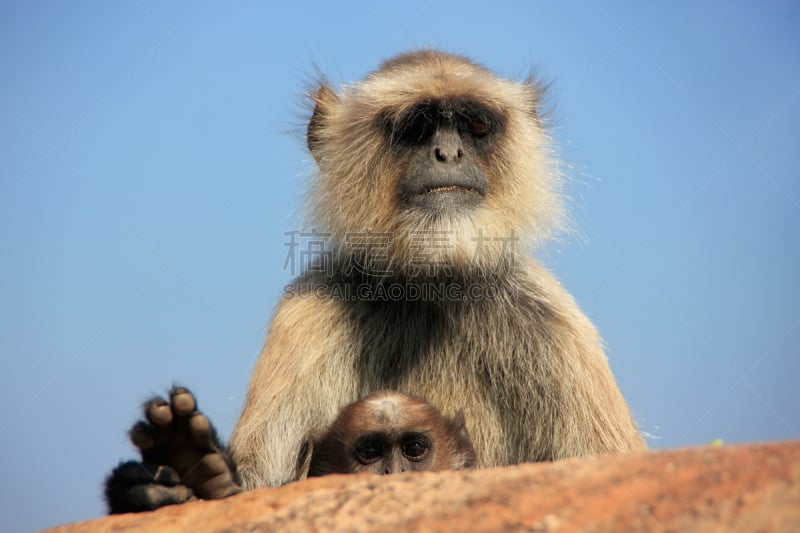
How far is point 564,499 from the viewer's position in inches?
117

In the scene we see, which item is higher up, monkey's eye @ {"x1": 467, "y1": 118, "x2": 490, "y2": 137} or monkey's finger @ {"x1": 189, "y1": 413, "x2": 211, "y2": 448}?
monkey's eye @ {"x1": 467, "y1": 118, "x2": 490, "y2": 137}

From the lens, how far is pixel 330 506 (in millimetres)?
3469

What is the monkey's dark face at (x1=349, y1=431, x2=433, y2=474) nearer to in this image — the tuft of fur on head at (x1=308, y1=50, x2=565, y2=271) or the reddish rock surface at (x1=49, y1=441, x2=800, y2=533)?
the tuft of fur on head at (x1=308, y1=50, x2=565, y2=271)

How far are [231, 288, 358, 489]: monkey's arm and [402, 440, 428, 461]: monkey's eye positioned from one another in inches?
27.8

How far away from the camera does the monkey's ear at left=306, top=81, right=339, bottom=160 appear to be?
7.39m

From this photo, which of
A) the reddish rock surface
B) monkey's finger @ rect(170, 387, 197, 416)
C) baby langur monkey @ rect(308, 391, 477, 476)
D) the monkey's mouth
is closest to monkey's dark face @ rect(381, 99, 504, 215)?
the monkey's mouth

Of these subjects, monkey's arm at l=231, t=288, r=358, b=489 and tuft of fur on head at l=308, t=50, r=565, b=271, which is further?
tuft of fur on head at l=308, t=50, r=565, b=271

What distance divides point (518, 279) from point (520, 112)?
4.65 feet

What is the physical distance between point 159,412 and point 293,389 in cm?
153

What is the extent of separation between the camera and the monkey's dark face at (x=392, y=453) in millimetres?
5324

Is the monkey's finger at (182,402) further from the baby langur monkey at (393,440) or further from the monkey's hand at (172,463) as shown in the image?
the baby langur monkey at (393,440)

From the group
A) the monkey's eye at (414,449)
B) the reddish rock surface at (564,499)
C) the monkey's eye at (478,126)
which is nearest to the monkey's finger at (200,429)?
the reddish rock surface at (564,499)

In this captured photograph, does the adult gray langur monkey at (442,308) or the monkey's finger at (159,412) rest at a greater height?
the adult gray langur monkey at (442,308)

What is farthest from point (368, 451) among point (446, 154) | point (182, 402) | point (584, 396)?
point (446, 154)
